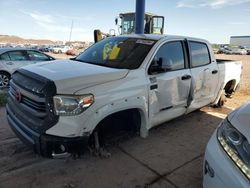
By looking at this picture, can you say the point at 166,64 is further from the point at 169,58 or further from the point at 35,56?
the point at 35,56

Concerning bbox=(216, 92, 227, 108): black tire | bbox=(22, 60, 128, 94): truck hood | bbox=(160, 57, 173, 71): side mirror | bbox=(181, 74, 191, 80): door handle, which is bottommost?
bbox=(216, 92, 227, 108): black tire

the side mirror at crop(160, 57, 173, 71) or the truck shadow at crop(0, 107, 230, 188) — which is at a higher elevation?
the side mirror at crop(160, 57, 173, 71)

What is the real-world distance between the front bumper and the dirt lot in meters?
1.07

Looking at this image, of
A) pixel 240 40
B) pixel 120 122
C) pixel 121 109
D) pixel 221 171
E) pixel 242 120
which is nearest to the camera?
pixel 221 171

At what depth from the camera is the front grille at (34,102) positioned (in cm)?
268

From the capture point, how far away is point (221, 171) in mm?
1799

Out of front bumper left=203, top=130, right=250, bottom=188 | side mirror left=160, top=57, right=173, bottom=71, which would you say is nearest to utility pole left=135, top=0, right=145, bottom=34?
side mirror left=160, top=57, right=173, bottom=71

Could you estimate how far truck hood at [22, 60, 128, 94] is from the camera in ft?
9.05

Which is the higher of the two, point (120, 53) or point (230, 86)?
point (120, 53)

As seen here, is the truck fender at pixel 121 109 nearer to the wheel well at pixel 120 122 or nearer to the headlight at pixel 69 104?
the wheel well at pixel 120 122

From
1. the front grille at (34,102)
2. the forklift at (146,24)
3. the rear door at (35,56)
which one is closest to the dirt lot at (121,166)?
the front grille at (34,102)

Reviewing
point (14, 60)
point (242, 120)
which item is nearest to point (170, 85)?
point (242, 120)

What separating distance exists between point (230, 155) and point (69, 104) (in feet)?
5.54

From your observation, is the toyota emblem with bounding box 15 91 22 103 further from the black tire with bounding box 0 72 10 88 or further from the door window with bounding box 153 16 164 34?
the door window with bounding box 153 16 164 34
